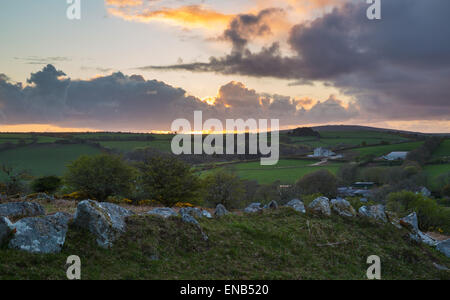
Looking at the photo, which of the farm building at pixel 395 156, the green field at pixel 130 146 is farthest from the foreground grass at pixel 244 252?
the farm building at pixel 395 156

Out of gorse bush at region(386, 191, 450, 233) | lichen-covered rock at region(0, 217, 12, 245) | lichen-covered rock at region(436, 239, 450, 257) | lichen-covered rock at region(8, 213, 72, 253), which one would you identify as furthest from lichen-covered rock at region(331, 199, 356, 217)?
lichen-covered rock at region(0, 217, 12, 245)

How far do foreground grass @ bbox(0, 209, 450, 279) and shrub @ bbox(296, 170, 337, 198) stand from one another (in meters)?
45.6

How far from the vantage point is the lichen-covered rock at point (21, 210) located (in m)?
13.5

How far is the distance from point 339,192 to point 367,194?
5868mm

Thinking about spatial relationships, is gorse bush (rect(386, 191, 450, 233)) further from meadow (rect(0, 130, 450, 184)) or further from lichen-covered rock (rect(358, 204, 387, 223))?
meadow (rect(0, 130, 450, 184))

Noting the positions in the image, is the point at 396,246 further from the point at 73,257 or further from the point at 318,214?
the point at 73,257

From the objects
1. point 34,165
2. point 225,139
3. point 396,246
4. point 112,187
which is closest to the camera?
point 396,246

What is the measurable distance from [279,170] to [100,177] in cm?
6137

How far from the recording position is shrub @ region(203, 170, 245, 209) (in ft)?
122

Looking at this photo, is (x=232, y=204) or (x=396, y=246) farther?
(x=232, y=204)

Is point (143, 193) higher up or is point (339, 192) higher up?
point (143, 193)
